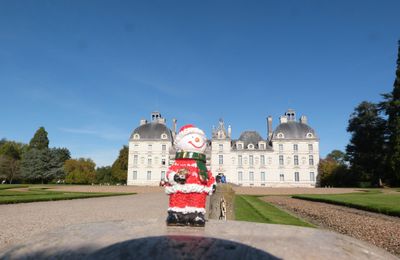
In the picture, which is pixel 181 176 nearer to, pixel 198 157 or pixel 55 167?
pixel 198 157

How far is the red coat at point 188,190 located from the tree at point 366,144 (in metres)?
47.7

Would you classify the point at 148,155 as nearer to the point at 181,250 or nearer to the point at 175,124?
the point at 175,124

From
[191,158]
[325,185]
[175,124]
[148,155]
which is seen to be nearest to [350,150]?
[325,185]

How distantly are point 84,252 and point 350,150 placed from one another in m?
55.1

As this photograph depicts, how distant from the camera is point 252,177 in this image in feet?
184

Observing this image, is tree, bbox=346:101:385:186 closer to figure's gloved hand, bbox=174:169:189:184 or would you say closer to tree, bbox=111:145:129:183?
tree, bbox=111:145:129:183

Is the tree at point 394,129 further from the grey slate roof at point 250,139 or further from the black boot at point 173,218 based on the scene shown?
the black boot at point 173,218

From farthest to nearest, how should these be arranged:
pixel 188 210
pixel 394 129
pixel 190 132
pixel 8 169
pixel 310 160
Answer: pixel 8 169, pixel 310 160, pixel 394 129, pixel 190 132, pixel 188 210

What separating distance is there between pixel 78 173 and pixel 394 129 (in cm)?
5423

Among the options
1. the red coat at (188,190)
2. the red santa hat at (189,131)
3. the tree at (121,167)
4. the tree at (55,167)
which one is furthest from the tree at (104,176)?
the red coat at (188,190)

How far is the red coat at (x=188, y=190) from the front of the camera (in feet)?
10.5

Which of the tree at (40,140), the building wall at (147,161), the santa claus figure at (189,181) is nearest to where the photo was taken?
the santa claus figure at (189,181)

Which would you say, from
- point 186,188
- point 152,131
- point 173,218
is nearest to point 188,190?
point 186,188

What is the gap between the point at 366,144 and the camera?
47.2 m
